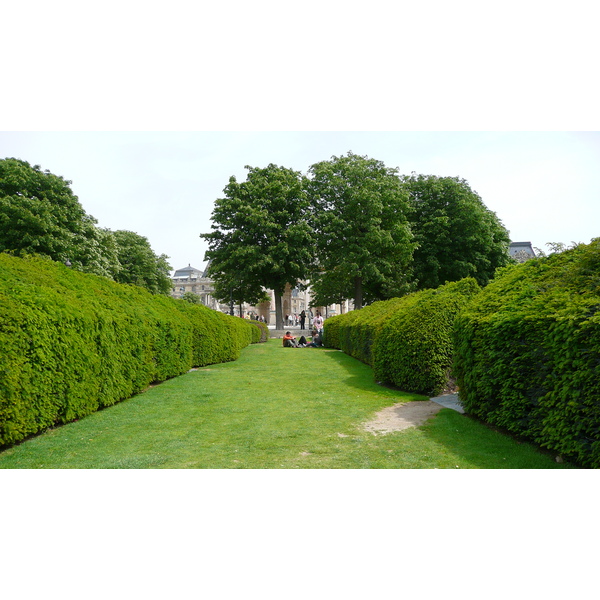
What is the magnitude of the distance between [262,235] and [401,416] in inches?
1302

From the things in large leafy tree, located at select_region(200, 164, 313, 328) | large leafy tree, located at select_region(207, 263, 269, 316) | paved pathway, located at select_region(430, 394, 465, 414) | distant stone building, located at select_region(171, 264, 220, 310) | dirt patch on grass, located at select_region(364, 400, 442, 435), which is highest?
distant stone building, located at select_region(171, 264, 220, 310)

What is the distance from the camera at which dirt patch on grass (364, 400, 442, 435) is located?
682 cm

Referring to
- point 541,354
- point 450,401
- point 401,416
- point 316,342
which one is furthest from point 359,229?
point 541,354

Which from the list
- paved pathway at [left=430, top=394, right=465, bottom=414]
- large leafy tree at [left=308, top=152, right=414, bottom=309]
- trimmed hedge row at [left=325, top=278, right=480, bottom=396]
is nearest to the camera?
paved pathway at [left=430, top=394, right=465, bottom=414]

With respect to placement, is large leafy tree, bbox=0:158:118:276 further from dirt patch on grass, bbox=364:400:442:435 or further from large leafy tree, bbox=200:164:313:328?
dirt patch on grass, bbox=364:400:442:435

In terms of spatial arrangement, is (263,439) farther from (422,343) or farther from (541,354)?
(422,343)

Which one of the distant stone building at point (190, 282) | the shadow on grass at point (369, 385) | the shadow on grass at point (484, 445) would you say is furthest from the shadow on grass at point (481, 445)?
the distant stone building at point (190, 282)

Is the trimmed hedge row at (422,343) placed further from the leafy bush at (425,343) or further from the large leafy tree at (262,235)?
the large leafy tree at (262,235)

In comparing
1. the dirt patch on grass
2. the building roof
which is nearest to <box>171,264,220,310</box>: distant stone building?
the building roof

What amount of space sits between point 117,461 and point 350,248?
3304 centimetres

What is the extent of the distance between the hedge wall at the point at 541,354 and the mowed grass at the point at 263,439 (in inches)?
14.6

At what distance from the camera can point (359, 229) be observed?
39.1 metres

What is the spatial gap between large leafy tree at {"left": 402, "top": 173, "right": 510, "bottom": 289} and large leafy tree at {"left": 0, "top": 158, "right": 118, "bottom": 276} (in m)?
26.1

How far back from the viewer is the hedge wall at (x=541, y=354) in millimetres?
4527
